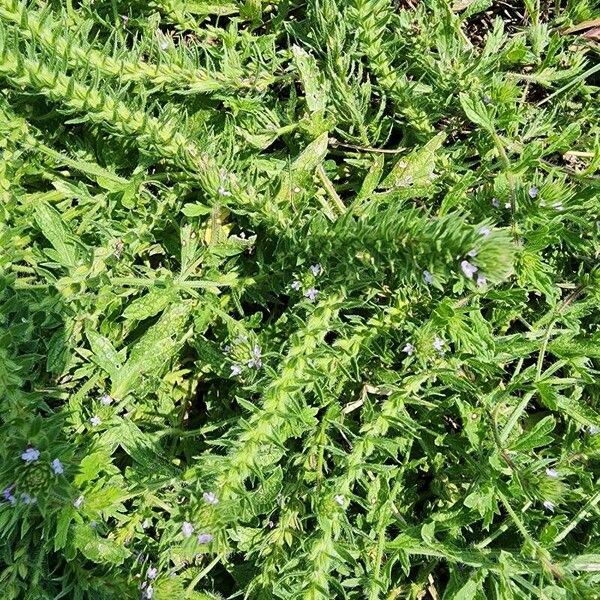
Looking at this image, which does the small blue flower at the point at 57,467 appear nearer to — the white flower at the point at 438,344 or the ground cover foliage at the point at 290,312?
the ground cover foliage at the point at 290,312

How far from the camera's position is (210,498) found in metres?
2.38

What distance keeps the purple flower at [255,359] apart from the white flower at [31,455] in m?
0.92

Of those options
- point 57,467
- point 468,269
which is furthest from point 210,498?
point 468,269

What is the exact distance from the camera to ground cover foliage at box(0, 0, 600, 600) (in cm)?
282

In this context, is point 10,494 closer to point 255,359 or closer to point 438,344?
point 255,359

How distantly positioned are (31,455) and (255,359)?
983mm

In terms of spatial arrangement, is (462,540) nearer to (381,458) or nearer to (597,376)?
(381,458)

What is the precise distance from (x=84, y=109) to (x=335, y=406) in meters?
1.66

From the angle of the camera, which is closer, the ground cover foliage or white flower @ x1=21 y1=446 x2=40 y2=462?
white flower @ x1=21 y1=446 x2=40 y2=462

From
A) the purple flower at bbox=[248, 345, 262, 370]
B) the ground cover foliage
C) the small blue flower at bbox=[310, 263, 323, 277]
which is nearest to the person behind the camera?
the ground cover foliage

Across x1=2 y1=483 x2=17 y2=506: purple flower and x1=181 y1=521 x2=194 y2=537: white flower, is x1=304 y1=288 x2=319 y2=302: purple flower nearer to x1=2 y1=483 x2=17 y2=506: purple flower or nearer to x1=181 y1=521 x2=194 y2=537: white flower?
x1=181 y1=521 x2=194 y2=537: white flower

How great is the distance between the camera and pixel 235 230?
3605 mm

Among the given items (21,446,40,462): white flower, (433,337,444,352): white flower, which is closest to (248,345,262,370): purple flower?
(433,337,444,352): white flower

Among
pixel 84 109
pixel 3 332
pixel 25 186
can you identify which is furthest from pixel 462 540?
pixel 25 186
